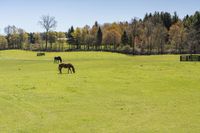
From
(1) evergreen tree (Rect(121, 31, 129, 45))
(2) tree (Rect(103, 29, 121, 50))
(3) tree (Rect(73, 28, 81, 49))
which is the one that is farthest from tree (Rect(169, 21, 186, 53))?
(3) tree (Rect(73, 28, 81, 49))

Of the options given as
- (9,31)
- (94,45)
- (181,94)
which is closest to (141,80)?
(181,94)

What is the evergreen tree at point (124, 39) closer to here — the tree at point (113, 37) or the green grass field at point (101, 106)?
the tree at point (113, 37)

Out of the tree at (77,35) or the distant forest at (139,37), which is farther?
the tree at (77,35)

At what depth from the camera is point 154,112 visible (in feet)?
73.4

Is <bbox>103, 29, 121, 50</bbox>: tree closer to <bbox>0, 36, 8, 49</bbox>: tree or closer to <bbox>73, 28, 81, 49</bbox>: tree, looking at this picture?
<bbox>73, 28, 81, 49</bbox>: tree

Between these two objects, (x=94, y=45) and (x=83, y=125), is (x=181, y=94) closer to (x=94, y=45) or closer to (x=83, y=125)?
(x=83, y=125)

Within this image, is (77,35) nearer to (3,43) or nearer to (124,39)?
(124,39)

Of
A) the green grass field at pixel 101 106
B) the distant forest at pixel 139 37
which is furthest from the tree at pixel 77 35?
the green grass field at pixel 101 106

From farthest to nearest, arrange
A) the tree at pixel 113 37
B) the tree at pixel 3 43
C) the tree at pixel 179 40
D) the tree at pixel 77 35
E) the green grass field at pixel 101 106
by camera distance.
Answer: the tree at pixel 3 43
the tree at pixel 77 35
the tree at pixel 113 37
the tree at pixel 179 40
the green grass field at pixel 101 106

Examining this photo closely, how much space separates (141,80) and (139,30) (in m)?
119

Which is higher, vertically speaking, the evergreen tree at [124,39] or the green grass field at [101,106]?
the evergreen tree at [124,39]

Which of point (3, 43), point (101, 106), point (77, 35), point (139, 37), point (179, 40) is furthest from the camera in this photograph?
point (3, 43)

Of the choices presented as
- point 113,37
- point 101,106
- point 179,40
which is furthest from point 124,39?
point 101,106

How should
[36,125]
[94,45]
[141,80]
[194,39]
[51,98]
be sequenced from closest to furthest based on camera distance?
[36,125] → [51,98] → [141,80] → [194,39] → [94,45]
